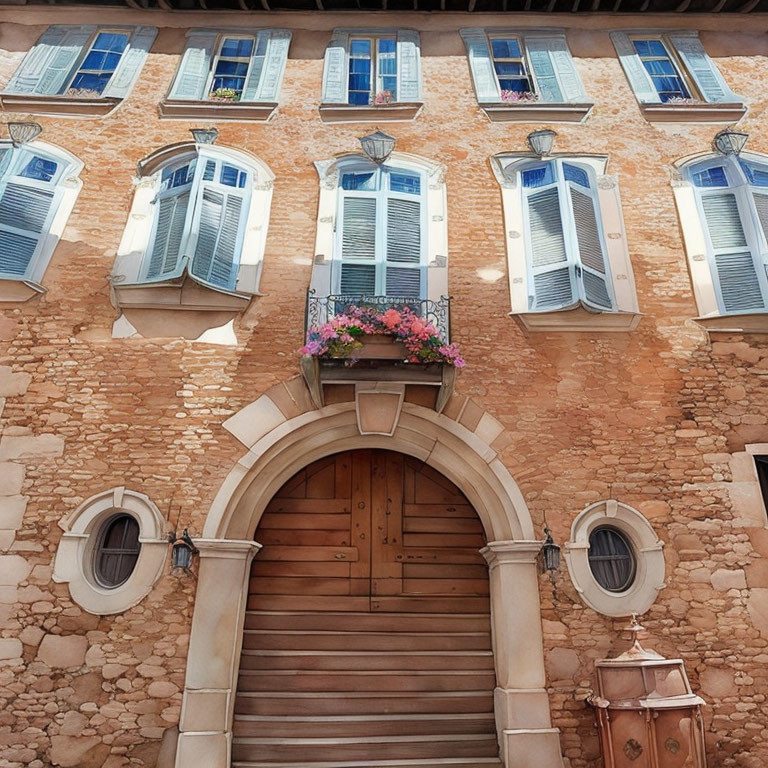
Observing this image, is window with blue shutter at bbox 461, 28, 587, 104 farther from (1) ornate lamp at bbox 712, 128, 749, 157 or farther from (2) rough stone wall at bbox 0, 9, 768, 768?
(1) ornate lamp at bbox 712, 128, 749, 157

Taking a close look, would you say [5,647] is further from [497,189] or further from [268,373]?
[497,189]

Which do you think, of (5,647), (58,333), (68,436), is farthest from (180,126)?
Result: (5,647)

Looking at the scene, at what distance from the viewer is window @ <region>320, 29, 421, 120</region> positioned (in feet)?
26.7

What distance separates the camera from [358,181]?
7500mm

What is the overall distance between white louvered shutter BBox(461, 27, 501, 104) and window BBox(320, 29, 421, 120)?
2.66 ft

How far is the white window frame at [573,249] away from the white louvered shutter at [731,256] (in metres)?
1.07

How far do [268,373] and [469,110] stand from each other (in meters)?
4.87

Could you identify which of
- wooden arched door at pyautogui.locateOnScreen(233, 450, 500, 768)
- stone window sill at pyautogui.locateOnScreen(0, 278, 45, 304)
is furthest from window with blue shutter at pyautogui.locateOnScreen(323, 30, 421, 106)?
wooden arched door at pyautogui.locateOnScreen(233, 450, 500, 768)

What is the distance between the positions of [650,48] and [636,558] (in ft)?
26.3

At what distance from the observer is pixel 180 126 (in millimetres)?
7863

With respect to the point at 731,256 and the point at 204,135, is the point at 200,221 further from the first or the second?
the point at 731,256

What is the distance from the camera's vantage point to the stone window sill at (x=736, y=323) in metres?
6.54

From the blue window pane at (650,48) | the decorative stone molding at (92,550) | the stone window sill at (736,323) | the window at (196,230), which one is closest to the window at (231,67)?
the window at (196,230)

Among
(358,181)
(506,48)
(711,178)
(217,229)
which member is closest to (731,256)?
(711,178)
